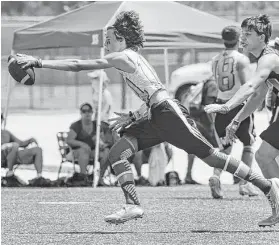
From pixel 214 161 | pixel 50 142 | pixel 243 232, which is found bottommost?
pixel 50 142

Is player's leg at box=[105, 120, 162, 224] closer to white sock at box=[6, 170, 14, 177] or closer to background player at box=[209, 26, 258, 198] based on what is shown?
background player at box=[209, 26, 258, 198]

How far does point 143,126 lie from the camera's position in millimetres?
8617

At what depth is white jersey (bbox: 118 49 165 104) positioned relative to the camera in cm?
838

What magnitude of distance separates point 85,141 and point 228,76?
3444 millimetres

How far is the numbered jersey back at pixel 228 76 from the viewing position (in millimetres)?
12266

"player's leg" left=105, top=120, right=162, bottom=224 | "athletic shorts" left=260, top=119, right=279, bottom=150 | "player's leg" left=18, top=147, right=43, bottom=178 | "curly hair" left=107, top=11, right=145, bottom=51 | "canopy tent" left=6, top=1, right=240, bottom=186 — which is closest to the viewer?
"player's leg" left=105, top=120, right=162, bottom=224

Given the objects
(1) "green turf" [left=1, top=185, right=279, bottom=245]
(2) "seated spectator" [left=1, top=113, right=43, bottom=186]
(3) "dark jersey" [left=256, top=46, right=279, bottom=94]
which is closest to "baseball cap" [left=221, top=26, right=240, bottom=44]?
(1) "green turf" [left=1, top=185, right=279, bottom=245]

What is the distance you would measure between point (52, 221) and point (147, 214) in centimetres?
110

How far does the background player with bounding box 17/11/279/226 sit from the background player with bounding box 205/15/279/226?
12.8 inches

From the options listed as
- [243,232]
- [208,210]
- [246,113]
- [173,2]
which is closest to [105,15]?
[173,2]

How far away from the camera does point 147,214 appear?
1005 centimetres

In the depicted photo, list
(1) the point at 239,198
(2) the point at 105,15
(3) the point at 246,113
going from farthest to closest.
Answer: (2) the point at 105,15, (1) the point at 239,198, (3) the point at 246,113

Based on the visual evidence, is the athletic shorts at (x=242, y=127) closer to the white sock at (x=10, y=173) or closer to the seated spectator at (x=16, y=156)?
the seated spectator at (x=16, y=156)

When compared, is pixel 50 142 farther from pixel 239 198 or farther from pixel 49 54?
pixel 239 198
